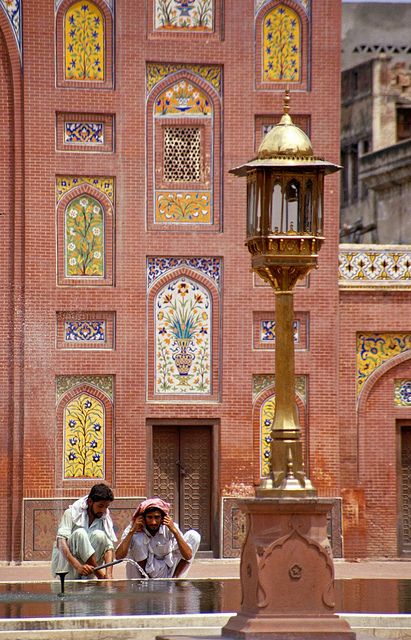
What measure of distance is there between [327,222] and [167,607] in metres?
11.0

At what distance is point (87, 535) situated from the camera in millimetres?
15117

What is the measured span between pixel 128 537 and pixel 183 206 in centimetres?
948

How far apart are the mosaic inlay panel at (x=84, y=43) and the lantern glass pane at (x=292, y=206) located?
10841 millimetres

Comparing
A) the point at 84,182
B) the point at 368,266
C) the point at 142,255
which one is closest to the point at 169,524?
the point at 142,255

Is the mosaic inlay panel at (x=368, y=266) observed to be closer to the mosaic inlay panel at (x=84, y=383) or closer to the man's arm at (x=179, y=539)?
the mosaic inlay panel at (x=84, y=383)

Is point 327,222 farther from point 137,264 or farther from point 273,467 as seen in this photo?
point 273,467

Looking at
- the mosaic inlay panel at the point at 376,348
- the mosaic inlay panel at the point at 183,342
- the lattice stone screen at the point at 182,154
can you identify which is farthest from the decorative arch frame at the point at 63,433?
the mosaic inlay panel at the point at 376,348

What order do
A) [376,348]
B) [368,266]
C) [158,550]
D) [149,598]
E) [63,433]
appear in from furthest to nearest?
1. [376,348]
2. [368,266]
3. [63,433]
4. [158,550]
5. [149,598]

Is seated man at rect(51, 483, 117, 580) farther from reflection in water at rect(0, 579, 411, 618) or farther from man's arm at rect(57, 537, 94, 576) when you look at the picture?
reflection in water at rect(0, 579, 411, 618)

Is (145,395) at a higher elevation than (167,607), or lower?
higher

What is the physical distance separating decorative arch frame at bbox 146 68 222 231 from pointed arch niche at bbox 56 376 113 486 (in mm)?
2325

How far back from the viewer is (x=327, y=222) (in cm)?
2398

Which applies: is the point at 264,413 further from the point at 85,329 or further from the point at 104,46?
the point at 104,46

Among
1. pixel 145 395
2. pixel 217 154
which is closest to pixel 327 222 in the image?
pixel 217 154
